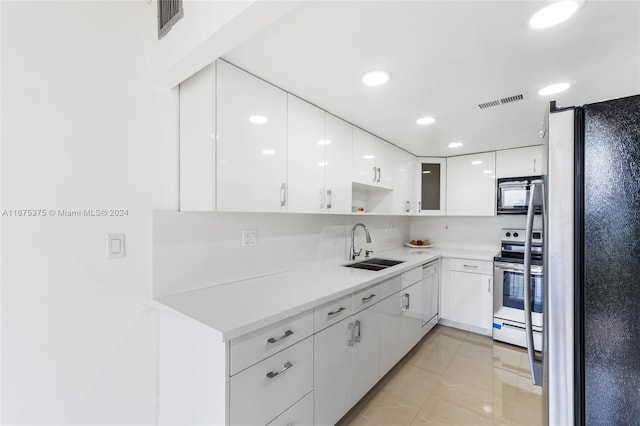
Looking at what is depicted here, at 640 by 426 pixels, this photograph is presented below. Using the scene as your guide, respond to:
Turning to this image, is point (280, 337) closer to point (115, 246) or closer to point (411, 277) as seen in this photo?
point (115, 246)

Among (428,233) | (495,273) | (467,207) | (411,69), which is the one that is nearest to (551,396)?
(411,69)

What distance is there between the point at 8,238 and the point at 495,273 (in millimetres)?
3713

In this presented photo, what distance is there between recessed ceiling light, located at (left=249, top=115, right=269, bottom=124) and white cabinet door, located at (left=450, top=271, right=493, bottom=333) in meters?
2.88

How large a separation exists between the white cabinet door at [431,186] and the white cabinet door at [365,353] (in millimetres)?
2108

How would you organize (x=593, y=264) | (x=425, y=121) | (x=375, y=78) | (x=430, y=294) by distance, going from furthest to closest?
(x=430, y=294)
(x=425, y=121)
(x=375, y=78)
(x=593, y=264)

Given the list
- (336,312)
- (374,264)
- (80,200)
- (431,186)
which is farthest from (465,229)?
(80,200)

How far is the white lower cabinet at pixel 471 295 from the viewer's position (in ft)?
10.4

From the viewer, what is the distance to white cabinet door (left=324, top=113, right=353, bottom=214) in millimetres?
2131

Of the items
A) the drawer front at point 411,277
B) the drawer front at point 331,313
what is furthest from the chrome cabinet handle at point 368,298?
the drawer front at point 411,277

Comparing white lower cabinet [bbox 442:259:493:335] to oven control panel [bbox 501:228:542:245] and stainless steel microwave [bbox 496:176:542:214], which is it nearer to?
oven control panel [bbox 501:228:542:245]

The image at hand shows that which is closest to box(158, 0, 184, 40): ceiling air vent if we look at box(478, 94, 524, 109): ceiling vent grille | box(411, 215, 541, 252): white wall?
box(478, 94, 524, 109): ceiling vent grille

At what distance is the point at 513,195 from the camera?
3.24m

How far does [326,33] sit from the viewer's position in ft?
4.10

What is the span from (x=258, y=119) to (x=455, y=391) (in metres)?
2.45
